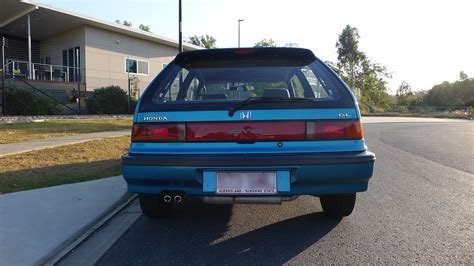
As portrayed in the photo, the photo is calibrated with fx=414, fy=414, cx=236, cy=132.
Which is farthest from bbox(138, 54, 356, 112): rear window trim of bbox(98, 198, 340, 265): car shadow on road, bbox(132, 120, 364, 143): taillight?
bbox(98, 198, 340, 265): car shadow on road

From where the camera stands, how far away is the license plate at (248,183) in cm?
333

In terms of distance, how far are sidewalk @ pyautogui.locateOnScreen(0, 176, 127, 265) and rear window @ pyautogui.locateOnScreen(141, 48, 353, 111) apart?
146 cm

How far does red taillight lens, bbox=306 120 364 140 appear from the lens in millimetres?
3389

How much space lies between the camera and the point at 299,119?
11.1 ft

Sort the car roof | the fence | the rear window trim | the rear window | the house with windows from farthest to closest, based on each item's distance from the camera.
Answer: the fence < the house with windows < the car roof < the rear window < the rear window trim

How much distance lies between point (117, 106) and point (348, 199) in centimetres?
2066

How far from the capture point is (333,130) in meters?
3.41

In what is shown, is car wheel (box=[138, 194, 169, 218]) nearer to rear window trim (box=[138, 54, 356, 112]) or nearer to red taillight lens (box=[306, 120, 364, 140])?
rear window trim (box=[138, 54, 356, 112])

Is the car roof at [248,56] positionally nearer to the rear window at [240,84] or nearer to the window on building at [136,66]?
the rear window at [240,84]

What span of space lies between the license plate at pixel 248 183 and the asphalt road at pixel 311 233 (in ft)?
1.73

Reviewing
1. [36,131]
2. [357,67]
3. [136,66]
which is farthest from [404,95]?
[36,131]

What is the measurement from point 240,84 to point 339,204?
160 cm

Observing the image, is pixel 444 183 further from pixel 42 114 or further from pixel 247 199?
pixel 42 114

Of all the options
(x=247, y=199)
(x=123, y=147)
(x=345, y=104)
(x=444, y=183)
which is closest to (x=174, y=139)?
(x=247, y=199)
